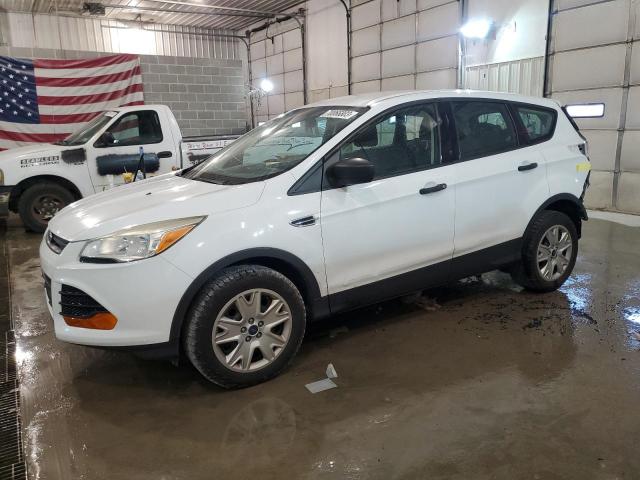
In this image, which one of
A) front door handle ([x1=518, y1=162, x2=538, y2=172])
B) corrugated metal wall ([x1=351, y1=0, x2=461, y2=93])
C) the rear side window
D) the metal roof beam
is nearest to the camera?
front door handle ([x1=518, y1=162, x2=538, y2=172])

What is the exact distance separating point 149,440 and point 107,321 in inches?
25.2

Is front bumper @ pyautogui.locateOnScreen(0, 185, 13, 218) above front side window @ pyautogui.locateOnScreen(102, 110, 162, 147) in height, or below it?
below

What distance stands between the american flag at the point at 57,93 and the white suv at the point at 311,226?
9.12m

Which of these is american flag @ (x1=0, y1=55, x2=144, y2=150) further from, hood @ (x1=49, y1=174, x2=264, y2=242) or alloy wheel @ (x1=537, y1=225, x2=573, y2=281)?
alloy wheel @ (x1=537, y1=225, x2=573, y2=281)

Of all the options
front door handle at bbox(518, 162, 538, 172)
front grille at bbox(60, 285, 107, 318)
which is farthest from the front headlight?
front door handle at bbox(518, 162, 538, 172)

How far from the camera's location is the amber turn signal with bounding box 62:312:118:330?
269 cm

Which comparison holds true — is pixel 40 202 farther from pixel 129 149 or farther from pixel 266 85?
pixel 266 85

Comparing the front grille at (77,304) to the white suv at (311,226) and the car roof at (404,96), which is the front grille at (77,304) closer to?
the white suv at (311,226)

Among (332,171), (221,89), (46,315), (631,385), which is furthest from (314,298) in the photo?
(221,89)

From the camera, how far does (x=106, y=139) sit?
727cm

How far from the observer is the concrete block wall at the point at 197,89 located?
12.3m

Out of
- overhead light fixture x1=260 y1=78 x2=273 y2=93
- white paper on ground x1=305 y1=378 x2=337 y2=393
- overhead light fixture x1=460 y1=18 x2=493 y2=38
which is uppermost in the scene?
overhead light fixture x1=460 y1=18 x2=493 y2=38

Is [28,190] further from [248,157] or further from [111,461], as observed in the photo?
[111,461]

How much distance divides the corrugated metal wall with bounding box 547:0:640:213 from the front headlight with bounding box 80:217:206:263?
789 centimetres
